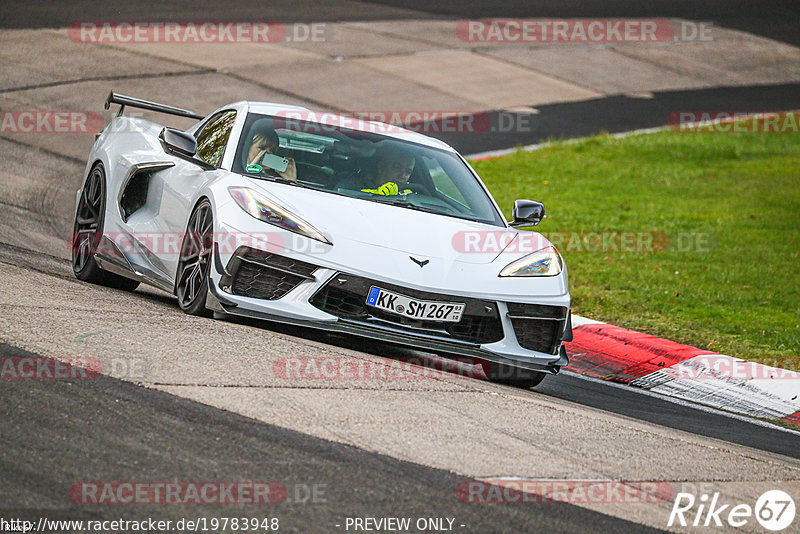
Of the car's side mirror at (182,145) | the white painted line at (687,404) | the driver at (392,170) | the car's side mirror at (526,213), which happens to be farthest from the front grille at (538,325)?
the car's side mirror at (182,145)

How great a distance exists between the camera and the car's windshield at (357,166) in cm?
745

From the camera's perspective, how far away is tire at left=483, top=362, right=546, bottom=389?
7336mm

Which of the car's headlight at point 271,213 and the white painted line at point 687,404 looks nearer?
the car's headlight at point 271,213

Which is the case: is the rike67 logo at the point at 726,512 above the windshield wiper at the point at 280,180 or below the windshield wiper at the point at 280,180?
below

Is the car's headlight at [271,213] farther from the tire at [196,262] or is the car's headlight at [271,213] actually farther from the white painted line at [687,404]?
the white painted line at [687,404]

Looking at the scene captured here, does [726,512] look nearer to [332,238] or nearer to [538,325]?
[538,325]

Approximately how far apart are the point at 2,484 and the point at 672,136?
56.2ft

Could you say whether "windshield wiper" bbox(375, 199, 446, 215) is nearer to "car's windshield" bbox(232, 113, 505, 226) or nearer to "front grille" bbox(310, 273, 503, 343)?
"car's windshield" bbox(232, 113, 505, 226)

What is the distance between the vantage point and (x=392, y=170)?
25.3ft

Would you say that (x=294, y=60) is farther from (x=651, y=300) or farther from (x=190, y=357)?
(x=190, y=357)

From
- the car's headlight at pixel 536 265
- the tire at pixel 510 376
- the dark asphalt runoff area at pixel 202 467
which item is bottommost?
the tire at pixel 510 376

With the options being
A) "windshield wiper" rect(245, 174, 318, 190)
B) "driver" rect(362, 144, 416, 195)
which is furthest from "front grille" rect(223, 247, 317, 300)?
"driver" rect(362, 144, 416, 195)

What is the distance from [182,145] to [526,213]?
2259mm

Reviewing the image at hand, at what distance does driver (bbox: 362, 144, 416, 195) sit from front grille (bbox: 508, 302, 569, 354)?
1321 millimetres
